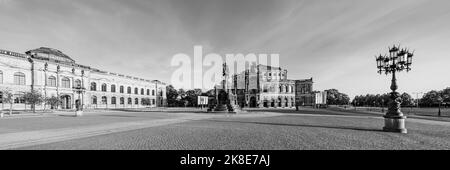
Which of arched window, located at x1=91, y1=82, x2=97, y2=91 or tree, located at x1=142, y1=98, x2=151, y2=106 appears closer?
arched window, located at x1=91, y1=82, x2=97, y2=91

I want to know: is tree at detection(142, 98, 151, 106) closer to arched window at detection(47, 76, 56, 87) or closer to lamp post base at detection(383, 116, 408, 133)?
arched window at detection(47, 76, 56, 87)

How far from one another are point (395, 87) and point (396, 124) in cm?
239

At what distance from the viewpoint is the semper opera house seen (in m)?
44.4

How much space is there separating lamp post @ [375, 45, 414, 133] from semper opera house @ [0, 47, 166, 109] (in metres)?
38.3

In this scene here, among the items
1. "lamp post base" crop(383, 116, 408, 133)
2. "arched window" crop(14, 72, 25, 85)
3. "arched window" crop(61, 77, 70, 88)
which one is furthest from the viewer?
"arched window" crop(61, 77, 70, 88)

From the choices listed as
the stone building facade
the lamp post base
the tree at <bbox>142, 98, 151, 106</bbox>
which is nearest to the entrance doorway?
the tree at <bbox>142, 98, 151, 106</bbox>

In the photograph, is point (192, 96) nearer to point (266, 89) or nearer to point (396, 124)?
point (266, 89)

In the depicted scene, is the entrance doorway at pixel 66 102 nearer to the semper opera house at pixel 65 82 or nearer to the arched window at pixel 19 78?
the semper opera house at pixel 65 82

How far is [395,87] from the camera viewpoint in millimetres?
12531
